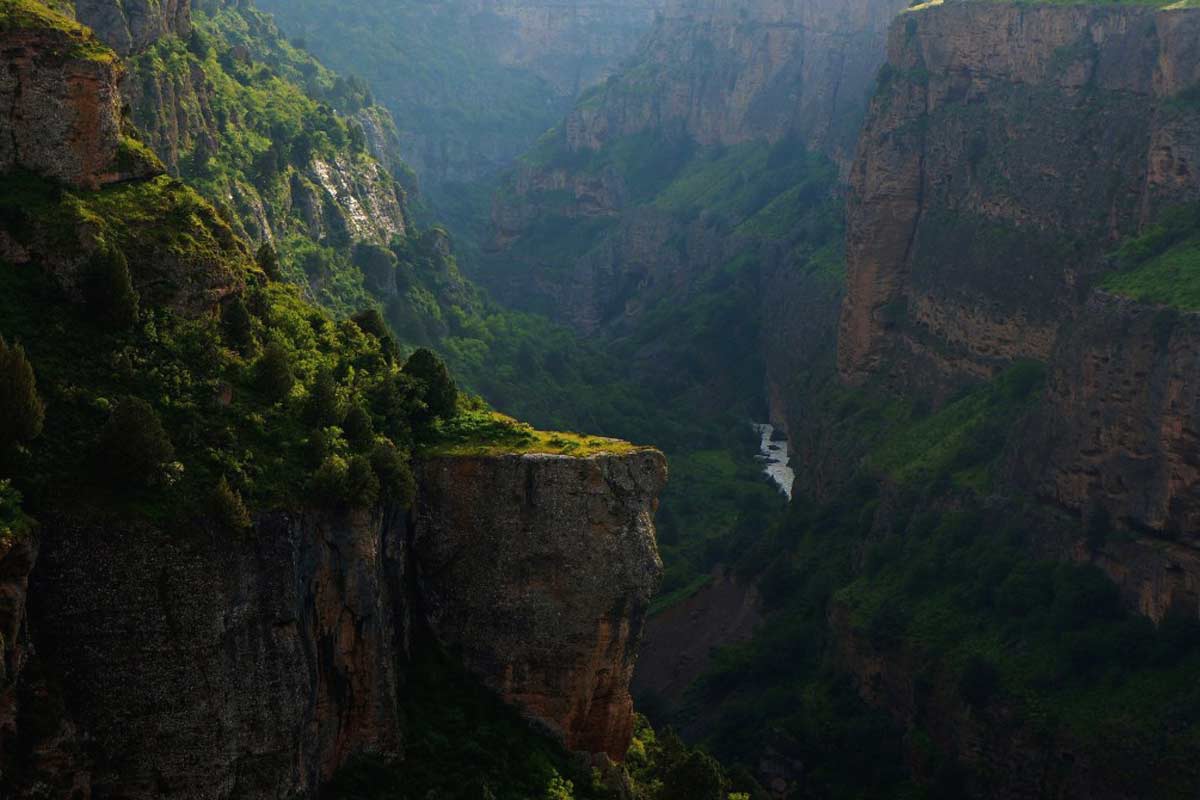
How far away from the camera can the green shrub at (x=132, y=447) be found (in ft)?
126

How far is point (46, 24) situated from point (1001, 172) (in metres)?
82.4

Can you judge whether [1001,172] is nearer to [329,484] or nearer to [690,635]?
[690,635]

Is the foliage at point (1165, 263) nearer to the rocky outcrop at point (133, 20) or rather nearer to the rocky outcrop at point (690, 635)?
the rocky outcrop at point (690, 635)

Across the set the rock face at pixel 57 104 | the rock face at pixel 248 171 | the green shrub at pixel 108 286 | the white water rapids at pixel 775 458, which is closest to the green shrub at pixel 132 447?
the green shrub at pixel 108 286

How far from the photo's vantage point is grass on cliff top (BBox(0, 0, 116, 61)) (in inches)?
1743

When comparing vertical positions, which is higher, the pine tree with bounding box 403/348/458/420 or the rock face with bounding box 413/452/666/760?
the pine tree with bounding box 403/348/458/420

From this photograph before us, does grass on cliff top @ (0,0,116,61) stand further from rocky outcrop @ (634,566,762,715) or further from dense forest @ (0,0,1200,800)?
rocky outcrop @ (634,566,762,715)

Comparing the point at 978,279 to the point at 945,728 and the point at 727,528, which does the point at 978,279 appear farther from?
the point at 945,728

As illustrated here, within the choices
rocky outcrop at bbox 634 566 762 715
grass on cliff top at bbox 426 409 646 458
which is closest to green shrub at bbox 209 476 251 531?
grass on cliff top at bbox 426 409 646 458

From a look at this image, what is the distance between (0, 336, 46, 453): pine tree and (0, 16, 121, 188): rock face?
9.00 meters

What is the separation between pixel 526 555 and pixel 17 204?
16.6 metres

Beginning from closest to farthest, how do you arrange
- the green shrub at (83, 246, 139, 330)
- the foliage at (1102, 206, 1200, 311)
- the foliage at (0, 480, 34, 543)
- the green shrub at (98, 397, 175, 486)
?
the foliage at (0, 480, 34, 543) < the green shrub at (98, 397, 175, 486) < the green shrub at (83, 246, 139, 330) < the foliage at (1102, 206, 1200, 311)

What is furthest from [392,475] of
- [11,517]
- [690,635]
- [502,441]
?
[690,635]

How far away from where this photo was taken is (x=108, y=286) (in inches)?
1676
